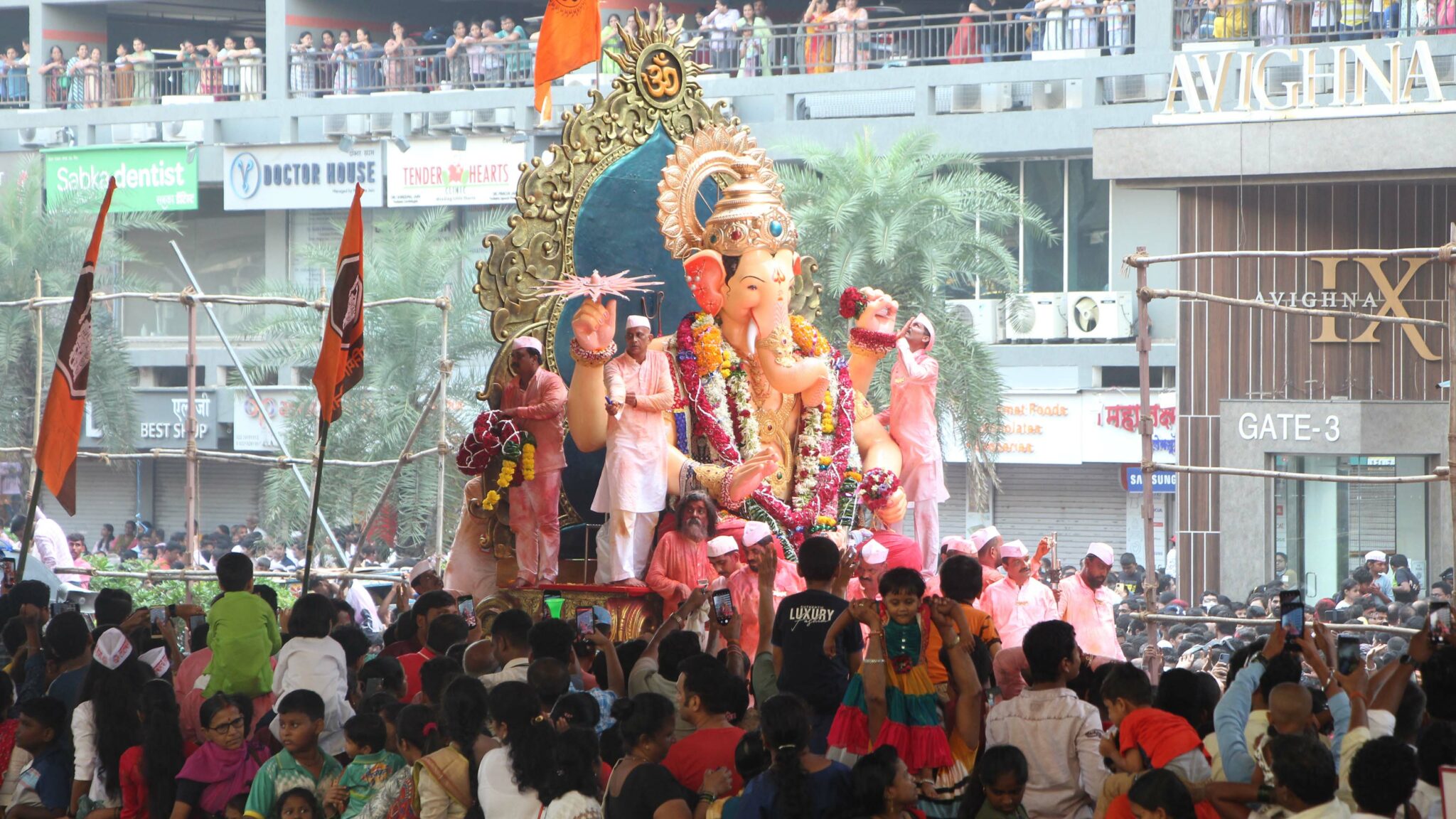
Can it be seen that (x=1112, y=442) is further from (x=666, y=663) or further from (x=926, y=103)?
(x=666, y=663)

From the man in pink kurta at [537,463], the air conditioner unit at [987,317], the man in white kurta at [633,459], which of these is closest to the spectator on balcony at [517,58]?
the air conditioner unit at [987,317]

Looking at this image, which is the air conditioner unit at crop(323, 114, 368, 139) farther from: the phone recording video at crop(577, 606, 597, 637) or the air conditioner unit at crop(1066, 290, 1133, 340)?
the phone recording video at crop(577, 606, 597, 637)

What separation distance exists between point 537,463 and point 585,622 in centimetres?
278

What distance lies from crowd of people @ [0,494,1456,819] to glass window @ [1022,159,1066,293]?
1586cm

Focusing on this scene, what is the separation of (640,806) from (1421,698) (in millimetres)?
2401

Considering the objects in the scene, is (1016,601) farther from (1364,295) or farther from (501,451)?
(1364,295)

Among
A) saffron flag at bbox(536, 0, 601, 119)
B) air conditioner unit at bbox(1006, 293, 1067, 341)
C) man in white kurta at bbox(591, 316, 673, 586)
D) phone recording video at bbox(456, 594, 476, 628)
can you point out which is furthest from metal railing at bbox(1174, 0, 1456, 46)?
phone recording video at bbox(456, 594, 476, 628)

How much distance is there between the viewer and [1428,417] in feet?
48.8

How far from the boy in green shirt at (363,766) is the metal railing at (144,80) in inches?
864

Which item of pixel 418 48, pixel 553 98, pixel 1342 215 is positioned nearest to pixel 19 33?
pixel 418 48

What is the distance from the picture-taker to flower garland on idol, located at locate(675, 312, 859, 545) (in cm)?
1007

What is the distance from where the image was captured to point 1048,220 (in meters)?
22.7

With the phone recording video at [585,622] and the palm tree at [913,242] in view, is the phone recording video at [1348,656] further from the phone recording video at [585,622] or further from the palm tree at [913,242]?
the palm tree at [913,242]

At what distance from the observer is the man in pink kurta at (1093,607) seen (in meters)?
9.38
